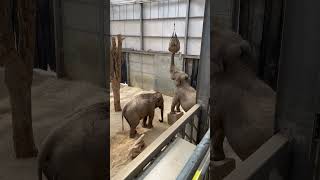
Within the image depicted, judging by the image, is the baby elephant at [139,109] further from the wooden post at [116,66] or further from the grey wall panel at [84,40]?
the grey wall panel at [84,40]

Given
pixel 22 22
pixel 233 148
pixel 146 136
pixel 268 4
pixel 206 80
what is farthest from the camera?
pixel 146 136

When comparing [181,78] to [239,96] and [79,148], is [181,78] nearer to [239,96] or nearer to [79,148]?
[239,96]

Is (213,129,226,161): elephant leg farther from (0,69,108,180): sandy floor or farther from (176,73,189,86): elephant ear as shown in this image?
(176,73,189,86): elephant ear

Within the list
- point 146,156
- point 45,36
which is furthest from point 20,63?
point 146,156

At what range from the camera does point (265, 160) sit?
53 cm

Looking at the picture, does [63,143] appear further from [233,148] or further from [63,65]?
[233,148]

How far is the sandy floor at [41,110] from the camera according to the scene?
23 cm

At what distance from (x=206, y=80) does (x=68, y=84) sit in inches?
117

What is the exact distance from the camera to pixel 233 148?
69cm

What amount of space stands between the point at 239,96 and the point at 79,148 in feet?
1.58

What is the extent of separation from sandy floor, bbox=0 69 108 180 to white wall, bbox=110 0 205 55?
5.85 m

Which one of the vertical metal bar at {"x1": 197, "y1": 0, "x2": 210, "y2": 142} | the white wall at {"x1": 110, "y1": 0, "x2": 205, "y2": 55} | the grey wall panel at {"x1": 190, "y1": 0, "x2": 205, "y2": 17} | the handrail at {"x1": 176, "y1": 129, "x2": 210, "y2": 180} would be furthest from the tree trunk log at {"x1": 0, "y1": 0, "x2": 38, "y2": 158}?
the grey wall panel at {"x1": 190, "y1": 0, "x2": 205, "y2": 17}

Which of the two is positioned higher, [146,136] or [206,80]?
[206,80]

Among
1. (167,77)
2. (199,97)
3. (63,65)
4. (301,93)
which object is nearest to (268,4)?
(301,93)
